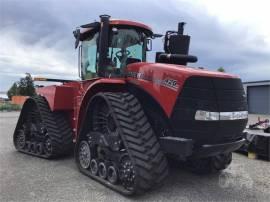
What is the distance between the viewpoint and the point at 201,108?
188 inches

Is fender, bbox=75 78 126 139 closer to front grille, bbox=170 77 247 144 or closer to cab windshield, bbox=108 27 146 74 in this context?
cab windshield, bbox=108 27 146 74

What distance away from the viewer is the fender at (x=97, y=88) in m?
5.54

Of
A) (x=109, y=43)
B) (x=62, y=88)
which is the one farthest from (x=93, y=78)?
(x=62, y=88)

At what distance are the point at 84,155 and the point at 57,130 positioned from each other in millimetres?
1383

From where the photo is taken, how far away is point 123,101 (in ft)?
17.0

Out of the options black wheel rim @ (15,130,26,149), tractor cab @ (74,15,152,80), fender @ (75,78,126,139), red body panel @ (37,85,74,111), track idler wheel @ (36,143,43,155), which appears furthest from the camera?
black wheel rim @ (15,130,26,149)

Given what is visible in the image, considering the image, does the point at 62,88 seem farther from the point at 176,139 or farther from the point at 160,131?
the point at 176,139

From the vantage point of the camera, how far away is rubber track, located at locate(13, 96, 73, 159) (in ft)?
23.5

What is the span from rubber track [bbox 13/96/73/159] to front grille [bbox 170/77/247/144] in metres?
3.20

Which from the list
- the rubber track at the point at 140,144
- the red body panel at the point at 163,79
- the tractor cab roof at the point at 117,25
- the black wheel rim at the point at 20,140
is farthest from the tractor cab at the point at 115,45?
the black wheel rim at the point at 20,140

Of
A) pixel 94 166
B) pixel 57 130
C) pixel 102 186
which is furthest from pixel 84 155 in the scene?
pixel 57 130

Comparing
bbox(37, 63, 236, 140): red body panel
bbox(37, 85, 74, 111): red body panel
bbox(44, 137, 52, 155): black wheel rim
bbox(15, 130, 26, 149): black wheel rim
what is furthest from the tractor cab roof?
bbox(15, 130, 26, 149): black wheel rim

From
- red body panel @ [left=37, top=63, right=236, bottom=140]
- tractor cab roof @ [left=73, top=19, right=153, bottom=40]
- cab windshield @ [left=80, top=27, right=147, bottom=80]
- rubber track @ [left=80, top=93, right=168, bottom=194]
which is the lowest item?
rubber track @ [left=80, top=93, right=168, bottom=194]

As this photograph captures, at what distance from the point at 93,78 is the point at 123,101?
4.56 ft
